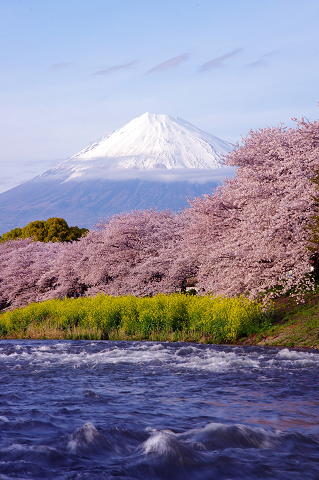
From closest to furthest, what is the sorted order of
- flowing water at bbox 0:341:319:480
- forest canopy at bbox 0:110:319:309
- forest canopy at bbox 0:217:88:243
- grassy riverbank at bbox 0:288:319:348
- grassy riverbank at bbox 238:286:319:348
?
flowing water at bbox 0:341:319:480 → grassy riverbank at bbox 238:286:319:348 → grassy riverbank at bbox 0:288:319:348 → forest canopy at bbox 0:110:319:309 → forest canopy at bbox 0:217:88:243

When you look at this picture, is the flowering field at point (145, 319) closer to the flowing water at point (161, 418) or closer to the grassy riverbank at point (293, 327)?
the grassy riverbank at point (293, 327)

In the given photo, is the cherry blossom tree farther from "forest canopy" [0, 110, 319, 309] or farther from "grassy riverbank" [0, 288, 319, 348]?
"grassy riverbank" [0, 288, 319, 348]

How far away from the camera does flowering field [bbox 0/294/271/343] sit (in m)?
23.5

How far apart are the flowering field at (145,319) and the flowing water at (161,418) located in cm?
641

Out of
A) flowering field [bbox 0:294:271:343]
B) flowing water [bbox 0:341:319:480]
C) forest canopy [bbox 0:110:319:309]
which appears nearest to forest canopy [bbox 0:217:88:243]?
forest canopy [bbox 0:110:319:309]

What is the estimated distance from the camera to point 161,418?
954 cm

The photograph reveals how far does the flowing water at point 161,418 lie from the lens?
277 inches

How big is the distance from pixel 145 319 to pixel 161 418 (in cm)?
1688

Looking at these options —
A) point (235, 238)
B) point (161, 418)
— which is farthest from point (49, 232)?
point (161, 418)

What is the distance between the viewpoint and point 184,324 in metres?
25.8

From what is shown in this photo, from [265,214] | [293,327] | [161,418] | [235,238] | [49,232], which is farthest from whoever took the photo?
[49,232]

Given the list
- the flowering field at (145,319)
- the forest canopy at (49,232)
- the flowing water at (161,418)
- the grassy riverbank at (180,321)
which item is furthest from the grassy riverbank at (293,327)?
the forest canopy at (49,232)

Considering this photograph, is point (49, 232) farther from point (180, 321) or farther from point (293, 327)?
point (293, 327)

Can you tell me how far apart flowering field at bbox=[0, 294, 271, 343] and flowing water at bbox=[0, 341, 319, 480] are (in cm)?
641
